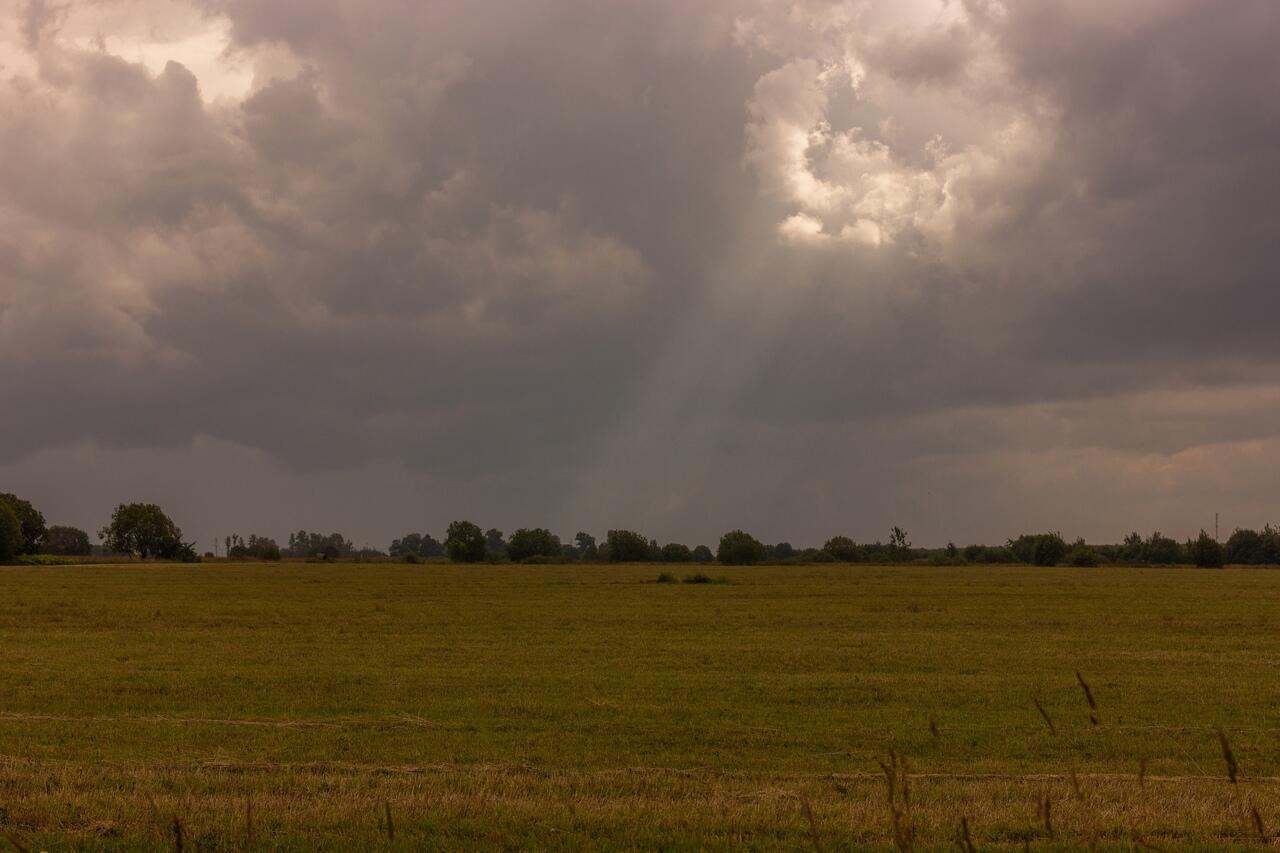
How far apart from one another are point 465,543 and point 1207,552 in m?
118

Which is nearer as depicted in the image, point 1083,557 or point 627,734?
point 627,734

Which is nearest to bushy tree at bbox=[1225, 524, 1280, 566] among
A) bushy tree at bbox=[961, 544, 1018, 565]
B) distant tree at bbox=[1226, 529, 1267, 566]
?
distant tree at bbox=[1226, 529, 1267, 566]

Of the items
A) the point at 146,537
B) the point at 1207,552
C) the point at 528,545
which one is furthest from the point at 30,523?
the point at 1207,552

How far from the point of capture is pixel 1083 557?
475 ft

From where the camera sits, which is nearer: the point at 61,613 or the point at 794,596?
the point at 61,613

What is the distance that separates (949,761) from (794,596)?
42.1m

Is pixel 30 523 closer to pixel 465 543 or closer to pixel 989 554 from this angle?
pixel 465 543

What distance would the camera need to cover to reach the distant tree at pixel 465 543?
7077 inches

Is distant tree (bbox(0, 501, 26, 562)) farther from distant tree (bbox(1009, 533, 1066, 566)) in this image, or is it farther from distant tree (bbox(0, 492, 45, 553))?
distant tree (bbox(1009, 533, 1066, 566))

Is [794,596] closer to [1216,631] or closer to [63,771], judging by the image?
[1216,631]

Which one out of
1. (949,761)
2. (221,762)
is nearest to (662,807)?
(949,761)

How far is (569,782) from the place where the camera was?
1227cm

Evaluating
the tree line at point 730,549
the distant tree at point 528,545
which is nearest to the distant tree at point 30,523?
the tree line at point 730,549

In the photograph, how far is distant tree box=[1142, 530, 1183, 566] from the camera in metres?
176
